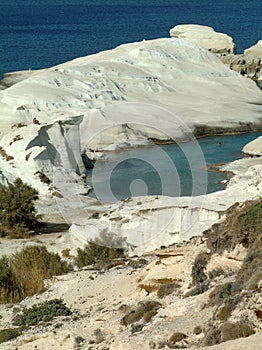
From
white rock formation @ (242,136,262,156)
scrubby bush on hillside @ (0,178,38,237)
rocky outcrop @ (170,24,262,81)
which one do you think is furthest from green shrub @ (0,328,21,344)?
rocky outcrop @ (170,24,262,81)

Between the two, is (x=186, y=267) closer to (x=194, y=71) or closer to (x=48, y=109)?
(x=48, y=109)

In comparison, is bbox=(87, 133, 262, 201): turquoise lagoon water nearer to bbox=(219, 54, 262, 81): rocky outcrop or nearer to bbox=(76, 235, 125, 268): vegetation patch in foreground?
bbox=(76, 235, 125, 268): vegetation patch in foreground

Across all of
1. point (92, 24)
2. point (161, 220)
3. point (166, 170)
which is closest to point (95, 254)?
point (161, 220)

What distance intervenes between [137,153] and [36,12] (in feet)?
392

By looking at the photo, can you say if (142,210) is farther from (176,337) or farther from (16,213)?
(176,337)

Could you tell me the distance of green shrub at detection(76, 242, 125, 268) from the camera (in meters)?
21.6

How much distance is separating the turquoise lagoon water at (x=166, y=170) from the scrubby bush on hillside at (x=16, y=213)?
6.75 metres

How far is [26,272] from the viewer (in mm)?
19719

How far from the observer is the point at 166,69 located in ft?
204

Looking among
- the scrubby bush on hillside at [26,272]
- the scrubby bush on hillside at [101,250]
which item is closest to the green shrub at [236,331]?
the scrubby bush on hillside at [26,272]

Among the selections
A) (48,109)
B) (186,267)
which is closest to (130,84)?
(48,109)

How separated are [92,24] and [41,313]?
123 meters

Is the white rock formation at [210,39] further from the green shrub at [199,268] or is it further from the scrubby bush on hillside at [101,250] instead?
the green shrub at [199,268]

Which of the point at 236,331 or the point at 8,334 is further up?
the point at 236,331
